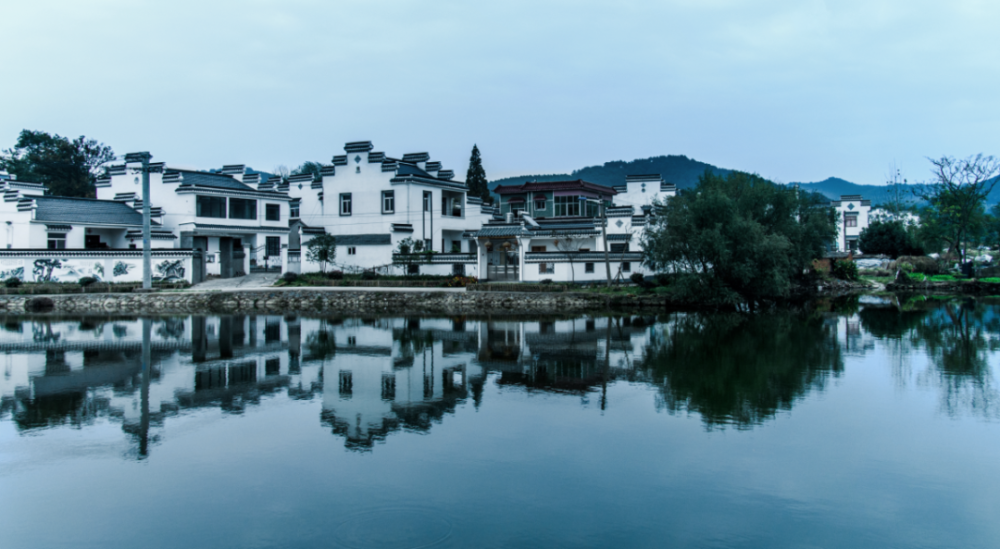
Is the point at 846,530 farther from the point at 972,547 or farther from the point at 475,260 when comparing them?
the point at 475,260

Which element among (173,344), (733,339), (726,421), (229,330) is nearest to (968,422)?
(726,421)

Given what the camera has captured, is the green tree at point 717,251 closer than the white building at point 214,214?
Yes

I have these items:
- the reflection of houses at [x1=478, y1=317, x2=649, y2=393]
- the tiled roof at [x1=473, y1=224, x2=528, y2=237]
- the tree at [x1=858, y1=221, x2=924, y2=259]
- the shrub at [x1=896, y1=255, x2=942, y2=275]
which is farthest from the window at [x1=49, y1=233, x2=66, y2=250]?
the tree at [x1=858, y1=221, x2=924, y2=259]

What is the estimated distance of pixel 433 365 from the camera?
16.0m

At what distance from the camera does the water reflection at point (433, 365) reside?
1147cm

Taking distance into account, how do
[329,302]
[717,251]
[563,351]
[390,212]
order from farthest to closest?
[390,212]
[329,302]
[717,251]
[563,351]

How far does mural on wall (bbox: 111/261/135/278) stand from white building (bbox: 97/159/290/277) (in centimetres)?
316

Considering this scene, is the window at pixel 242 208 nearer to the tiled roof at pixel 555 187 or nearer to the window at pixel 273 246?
the window at pixel 273 246

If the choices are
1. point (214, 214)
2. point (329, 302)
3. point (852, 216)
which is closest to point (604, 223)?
point (329, 302)

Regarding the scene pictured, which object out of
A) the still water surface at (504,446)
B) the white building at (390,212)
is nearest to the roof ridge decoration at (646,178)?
the white building at (390,212)

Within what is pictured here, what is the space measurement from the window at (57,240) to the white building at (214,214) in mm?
3007

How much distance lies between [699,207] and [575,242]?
29.2 ft

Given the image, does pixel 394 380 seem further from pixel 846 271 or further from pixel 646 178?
pixel 846 271

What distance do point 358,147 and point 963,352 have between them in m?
31.9
